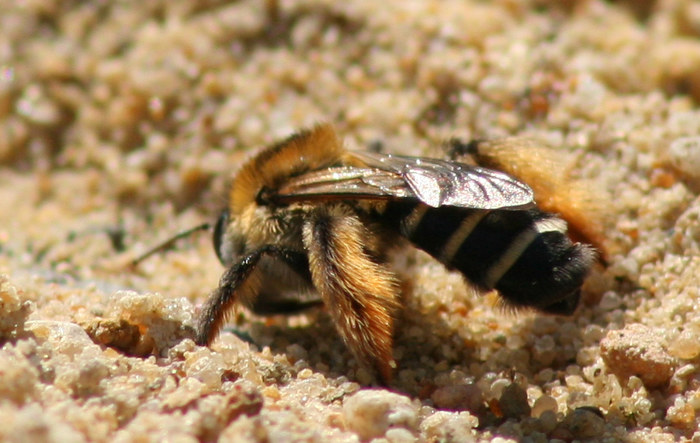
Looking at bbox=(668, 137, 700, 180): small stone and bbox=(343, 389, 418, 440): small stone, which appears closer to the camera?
bbox=(343, 389, 418, 440): small stone

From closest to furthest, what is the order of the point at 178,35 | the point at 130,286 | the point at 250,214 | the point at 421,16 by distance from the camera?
1. the point at 250,214
2. the point at 130,286
3. the point at 421,16
4. the point at 178,35

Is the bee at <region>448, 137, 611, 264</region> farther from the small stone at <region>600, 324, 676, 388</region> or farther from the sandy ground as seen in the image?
the small stone at <region>600, 324, 676, 388</region>

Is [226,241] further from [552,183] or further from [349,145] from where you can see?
[552,183]

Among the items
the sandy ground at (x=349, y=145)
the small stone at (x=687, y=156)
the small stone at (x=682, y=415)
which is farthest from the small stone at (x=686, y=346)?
the small stone at (x=687, y=156)

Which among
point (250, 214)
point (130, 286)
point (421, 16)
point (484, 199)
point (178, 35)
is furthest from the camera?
point (178, 35)

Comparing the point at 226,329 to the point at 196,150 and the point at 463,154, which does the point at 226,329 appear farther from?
the point at 196,150

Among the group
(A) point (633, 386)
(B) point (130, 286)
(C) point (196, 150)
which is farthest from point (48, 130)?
(A) point (633, 386)

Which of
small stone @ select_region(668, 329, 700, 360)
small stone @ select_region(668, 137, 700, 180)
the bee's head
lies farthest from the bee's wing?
small stone @ select_region(668, 137, 700, 180)

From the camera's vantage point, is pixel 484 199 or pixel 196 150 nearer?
pixel 484 199

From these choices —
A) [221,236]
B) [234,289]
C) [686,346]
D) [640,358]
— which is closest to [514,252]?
[640,358]
